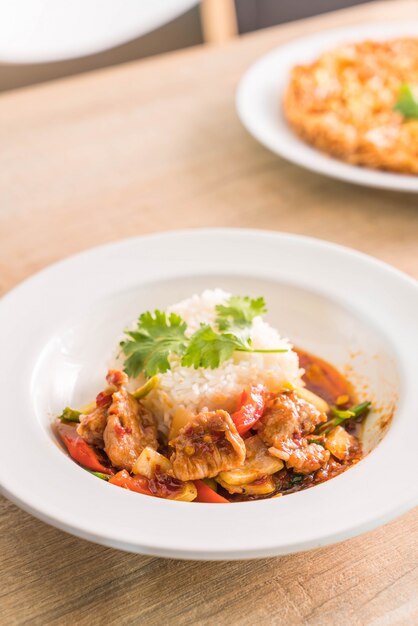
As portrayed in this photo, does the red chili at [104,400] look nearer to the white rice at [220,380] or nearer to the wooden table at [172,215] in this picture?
the white rice at [220,380]

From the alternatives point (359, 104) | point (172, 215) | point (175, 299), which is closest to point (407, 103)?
point (359, 104)

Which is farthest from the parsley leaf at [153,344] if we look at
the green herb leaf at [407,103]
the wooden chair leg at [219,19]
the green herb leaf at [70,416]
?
the wooden chair leg at [219,19]

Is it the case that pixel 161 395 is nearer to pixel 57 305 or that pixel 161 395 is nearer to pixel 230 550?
pixel 57 305

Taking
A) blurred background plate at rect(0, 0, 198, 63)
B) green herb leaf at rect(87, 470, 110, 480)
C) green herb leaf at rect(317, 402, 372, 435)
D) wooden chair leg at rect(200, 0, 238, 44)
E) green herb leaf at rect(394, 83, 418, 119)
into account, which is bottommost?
wooden chair leg at rect(200, 0, 238, 44)

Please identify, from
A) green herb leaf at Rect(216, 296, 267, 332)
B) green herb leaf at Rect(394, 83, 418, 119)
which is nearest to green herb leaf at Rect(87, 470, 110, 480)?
green herb leaf at Rect(216, 296, 267, 332)

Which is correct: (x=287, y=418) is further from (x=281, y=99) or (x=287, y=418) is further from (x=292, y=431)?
(x=281, y=99)

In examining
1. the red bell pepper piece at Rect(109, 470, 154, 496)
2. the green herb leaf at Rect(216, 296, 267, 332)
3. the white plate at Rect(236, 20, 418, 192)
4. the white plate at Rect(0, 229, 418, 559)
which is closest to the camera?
the white plate at Rect(0, 229, 418, 559)

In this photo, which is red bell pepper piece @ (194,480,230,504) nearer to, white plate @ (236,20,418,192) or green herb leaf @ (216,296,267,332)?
green herb leaf @ (216,296,267,332)
